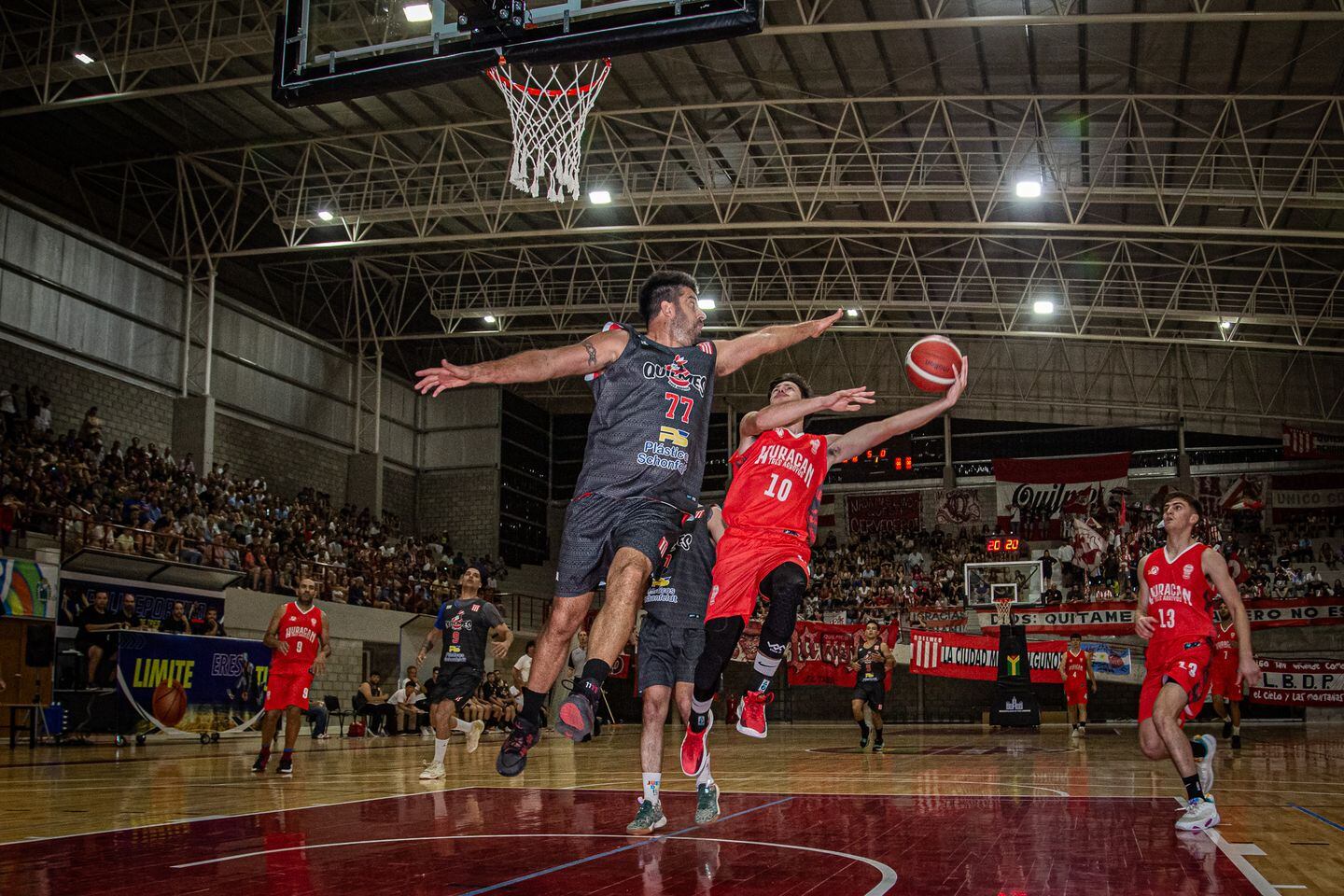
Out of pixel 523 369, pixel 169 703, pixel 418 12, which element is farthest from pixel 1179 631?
pixel 169 703

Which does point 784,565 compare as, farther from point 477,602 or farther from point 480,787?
point 477,602

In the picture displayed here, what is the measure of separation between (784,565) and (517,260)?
85.2ft

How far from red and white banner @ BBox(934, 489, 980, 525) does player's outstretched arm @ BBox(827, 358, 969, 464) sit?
112ft

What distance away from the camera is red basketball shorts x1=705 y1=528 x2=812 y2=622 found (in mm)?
6676

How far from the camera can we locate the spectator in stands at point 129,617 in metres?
17.5

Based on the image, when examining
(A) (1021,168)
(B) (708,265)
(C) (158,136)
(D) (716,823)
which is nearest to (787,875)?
(D) (716,823)

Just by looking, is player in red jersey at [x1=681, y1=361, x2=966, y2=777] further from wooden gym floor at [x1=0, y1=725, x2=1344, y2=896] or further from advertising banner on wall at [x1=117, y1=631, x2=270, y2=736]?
advertising banner on wall at [x1=117, y1=631, x2=270, y2=736]

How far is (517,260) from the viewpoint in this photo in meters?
31.6

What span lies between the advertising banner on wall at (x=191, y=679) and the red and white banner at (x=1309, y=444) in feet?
94.8

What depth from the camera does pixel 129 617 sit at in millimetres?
17703

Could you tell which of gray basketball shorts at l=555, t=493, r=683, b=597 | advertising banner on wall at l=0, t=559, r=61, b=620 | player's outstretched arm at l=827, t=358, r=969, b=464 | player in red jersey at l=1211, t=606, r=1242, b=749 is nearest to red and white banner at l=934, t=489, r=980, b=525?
player in red jersey at l=1211, t=606, r=1242, b=749

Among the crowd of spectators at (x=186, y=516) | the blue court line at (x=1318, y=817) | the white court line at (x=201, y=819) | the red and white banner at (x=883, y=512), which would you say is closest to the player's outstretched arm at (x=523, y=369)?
the white court line at (x=201, y=819)

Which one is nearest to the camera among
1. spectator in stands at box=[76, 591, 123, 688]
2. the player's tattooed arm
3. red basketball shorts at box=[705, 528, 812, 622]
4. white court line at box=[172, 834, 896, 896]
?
white court line at box=[172, 834, 896, 896]

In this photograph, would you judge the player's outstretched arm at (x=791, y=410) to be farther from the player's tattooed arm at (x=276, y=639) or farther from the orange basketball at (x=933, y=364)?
the player's tattooed arm at (x=276, y=639)
